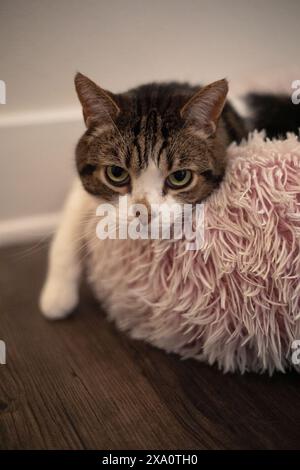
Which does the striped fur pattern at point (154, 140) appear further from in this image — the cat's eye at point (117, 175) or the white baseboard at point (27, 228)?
the white baseboard at point (27, 228)

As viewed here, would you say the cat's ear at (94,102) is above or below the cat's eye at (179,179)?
above

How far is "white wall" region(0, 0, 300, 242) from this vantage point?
902 millimetres

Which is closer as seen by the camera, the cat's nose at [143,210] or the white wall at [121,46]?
the cat's nose at [143,210]

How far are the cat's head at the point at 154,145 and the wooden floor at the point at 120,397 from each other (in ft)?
1.09

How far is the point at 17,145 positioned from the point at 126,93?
432 mm

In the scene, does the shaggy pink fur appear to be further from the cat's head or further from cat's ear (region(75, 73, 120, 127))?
cat's ear (region(75, 73, 120, 127))

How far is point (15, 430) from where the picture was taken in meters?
0.69

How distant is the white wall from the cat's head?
0.68ft

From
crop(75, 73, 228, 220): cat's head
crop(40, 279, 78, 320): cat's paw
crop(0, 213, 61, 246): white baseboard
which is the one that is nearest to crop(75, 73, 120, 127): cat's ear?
crop(75, 73, 228, 220): cat's head

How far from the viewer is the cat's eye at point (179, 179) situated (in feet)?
2.55

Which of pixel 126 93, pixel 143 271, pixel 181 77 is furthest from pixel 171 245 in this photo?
pixel 181 77

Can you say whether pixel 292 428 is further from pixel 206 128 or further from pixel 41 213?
pixel 41 213

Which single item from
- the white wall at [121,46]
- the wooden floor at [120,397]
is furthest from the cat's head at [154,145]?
the wooden floor at [120,397]

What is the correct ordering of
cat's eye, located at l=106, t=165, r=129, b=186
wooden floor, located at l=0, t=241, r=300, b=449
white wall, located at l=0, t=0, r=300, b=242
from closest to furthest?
wooden floor, located at l=0, t=241, r=300, b=449, cat's eye, located at l=106, t=165, r=129, b=186, white wall, located at l=0, t=0, r=300, b=242
